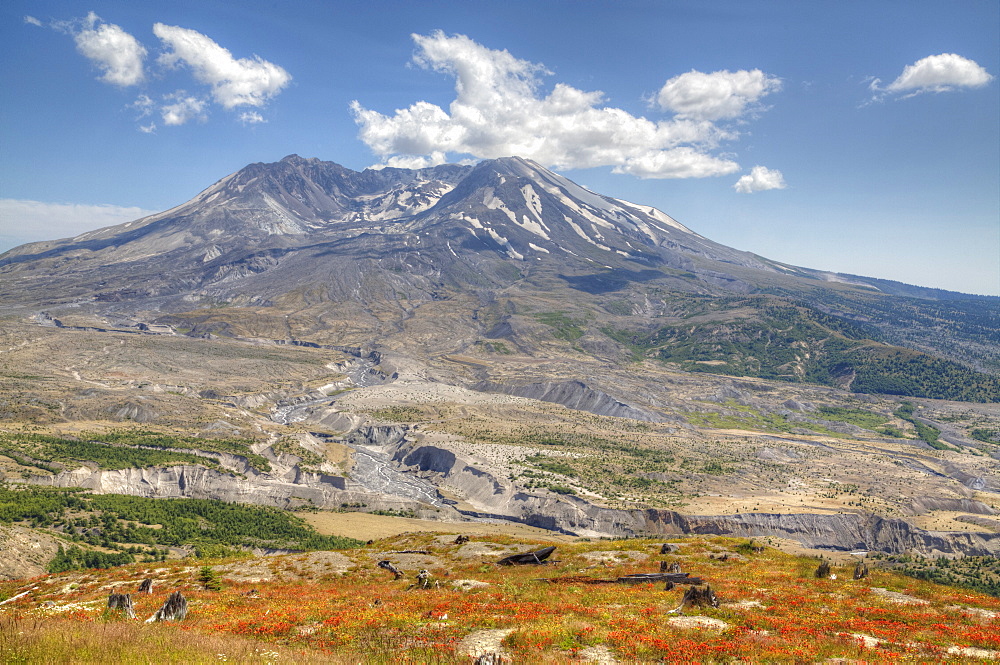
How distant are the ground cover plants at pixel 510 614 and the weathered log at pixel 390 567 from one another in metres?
0.51

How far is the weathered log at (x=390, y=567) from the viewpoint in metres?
31.5

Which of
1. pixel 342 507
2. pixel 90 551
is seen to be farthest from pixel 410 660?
pixel 342 507

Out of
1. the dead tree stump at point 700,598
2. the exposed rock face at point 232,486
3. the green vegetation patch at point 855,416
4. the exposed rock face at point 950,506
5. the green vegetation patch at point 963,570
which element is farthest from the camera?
the green vegetation patch at point 855,416

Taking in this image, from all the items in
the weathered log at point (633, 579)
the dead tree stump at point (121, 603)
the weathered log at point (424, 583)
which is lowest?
the weathered log at point (424, 583)

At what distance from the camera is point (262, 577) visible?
31312mm

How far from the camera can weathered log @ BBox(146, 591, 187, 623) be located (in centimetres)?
1884

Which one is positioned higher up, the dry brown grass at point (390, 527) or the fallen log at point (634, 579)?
the fallen log at point (634, 579)

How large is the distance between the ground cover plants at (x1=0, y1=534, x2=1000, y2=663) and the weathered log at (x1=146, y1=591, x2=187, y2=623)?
38 cm

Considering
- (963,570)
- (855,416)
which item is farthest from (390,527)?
(855,416)

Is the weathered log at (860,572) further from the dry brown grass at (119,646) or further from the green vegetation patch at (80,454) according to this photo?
the green vegetation patch at (80,454)

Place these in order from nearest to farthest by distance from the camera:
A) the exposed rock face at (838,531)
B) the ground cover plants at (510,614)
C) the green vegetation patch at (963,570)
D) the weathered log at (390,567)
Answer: the ground cover plants at (510,614) → the weathered log at (390,567) → the green vegetation patch at (963,570) → the exposed rock face at (838,531)

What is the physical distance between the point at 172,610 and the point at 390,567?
608 inches

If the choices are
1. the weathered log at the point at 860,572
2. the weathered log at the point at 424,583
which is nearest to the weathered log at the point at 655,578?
the weathered log at the point at 860,572

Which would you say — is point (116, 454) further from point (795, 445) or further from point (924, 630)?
→ point (795, 445)
